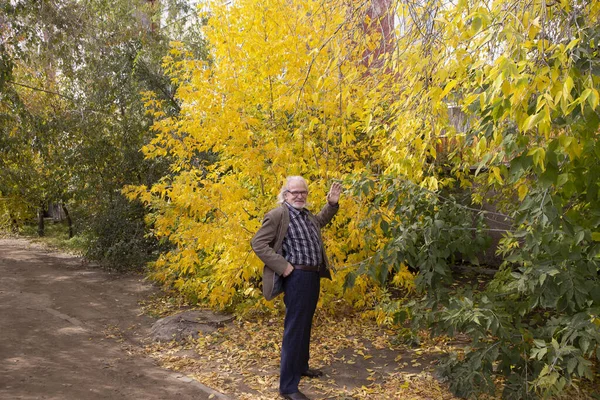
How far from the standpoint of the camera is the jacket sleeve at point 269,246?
4.69m

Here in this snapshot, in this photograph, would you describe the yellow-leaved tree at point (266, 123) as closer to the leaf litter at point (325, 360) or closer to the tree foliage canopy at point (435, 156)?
the tree foliage canopy at point (435, 156)

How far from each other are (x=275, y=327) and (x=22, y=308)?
13.8 feet

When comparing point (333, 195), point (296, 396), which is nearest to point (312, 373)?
point (296, 396)

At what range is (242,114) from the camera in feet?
23.4

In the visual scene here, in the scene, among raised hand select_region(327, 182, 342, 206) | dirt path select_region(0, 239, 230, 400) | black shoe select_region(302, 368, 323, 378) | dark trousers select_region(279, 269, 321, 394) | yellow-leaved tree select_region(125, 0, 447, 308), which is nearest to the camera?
dark trousers select_region(279, 269, 321, 394)

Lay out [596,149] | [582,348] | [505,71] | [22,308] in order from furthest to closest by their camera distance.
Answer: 1. [22,308]
2. [582,348]
3. [596,149]
4. [505,71]

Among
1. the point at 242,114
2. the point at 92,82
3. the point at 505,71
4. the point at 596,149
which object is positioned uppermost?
the point at 92,82

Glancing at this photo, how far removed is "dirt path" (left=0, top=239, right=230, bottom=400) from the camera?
5383 millimetres

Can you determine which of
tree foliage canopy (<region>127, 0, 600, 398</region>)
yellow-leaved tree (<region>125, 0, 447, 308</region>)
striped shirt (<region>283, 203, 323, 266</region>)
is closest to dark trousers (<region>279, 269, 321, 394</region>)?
striped shirt (<region>283, 203, 323, 266</region>)

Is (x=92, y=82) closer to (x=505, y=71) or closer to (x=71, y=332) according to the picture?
(x=71, y=332)

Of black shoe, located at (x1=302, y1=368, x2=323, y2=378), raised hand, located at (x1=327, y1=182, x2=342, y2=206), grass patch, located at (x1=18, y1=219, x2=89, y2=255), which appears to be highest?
raised hand, located at (x1=327, y1=182, x2=342, y2=206)

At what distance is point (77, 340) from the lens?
717 centimetres

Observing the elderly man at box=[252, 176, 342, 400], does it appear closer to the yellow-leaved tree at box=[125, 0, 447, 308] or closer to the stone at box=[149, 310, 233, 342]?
the yellow-leaved tree at box=[125, 0, 447, 308]

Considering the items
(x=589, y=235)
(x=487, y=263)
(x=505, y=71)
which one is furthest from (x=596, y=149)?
(x=487, y=263)
